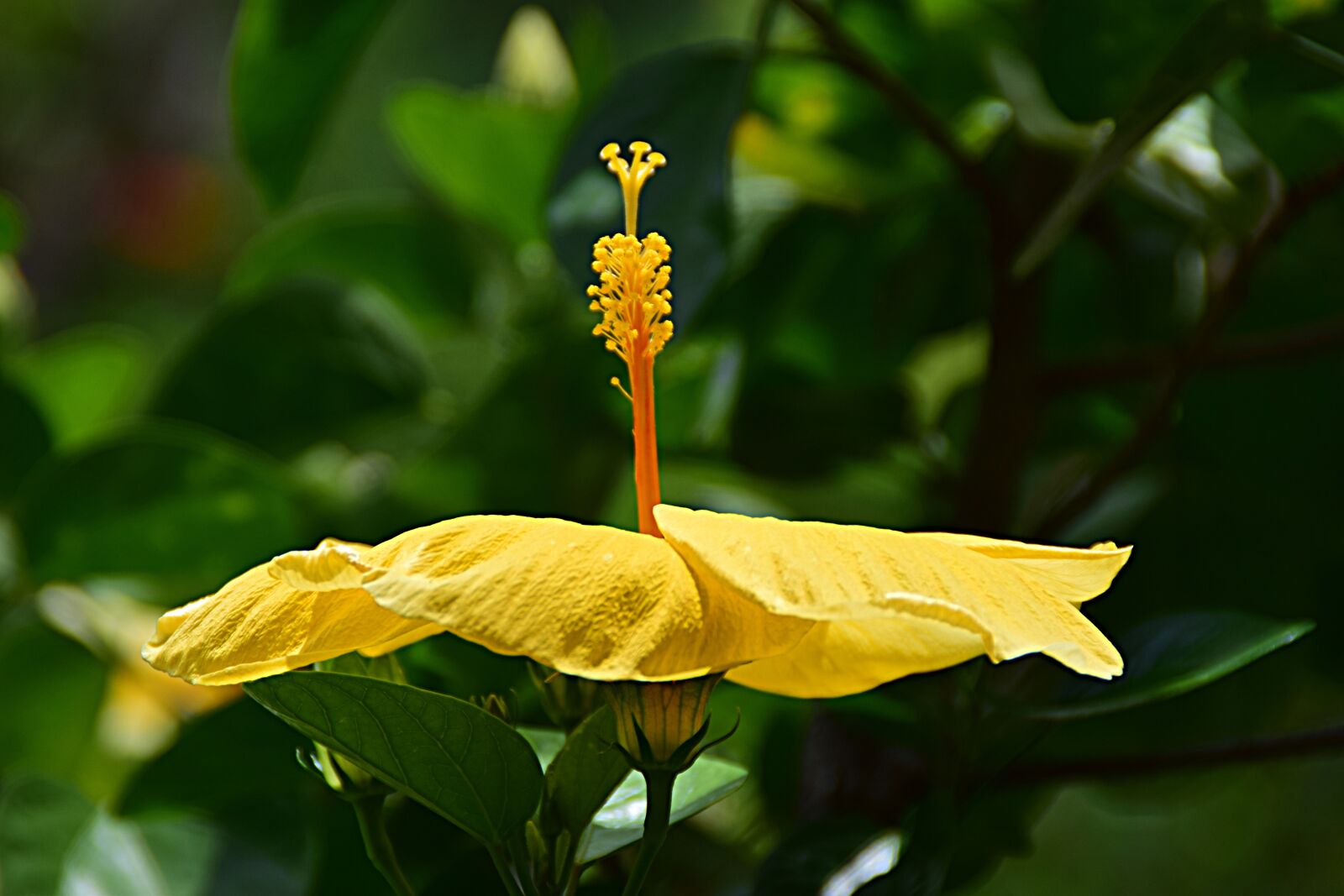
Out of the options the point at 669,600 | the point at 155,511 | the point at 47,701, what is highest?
the point at 669,600

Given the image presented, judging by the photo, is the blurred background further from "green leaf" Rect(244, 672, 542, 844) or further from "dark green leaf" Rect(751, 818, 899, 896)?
"green leaf" Rect(244, 672, 542, 844)

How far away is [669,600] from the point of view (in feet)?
0.87

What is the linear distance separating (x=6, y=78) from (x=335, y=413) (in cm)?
A: 271

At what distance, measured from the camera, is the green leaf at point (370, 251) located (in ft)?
2.20

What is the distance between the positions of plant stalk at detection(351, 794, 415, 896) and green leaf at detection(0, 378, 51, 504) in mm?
346

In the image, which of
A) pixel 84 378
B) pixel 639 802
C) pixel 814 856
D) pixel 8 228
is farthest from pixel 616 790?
pixel 84 378

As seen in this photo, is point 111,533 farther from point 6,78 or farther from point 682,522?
point 6,78

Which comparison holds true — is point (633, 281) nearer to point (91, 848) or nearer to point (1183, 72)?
point (1183, 72)

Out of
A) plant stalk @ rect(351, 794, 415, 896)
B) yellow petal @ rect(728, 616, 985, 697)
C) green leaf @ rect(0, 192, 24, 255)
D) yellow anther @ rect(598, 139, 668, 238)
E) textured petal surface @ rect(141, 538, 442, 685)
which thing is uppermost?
yellow anther @ rect(598, 139, 668, 238)

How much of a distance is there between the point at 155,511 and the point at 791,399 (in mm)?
272

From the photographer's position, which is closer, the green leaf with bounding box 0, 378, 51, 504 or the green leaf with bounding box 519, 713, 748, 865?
the green leaf with bounding box 519, 713, 748, 865

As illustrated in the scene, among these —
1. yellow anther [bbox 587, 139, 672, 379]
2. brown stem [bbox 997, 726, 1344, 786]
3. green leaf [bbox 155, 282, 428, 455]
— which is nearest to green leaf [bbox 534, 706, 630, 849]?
yellow anther [bbox 587, 139, 672, 379]

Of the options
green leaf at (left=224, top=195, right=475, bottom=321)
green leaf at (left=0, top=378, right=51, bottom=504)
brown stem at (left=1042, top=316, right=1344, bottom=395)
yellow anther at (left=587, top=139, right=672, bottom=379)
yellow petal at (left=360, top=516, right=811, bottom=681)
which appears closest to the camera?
yellow petal at (left=360, top=516, right=811, bottom=681)

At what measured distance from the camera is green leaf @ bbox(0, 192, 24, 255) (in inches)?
20.4
